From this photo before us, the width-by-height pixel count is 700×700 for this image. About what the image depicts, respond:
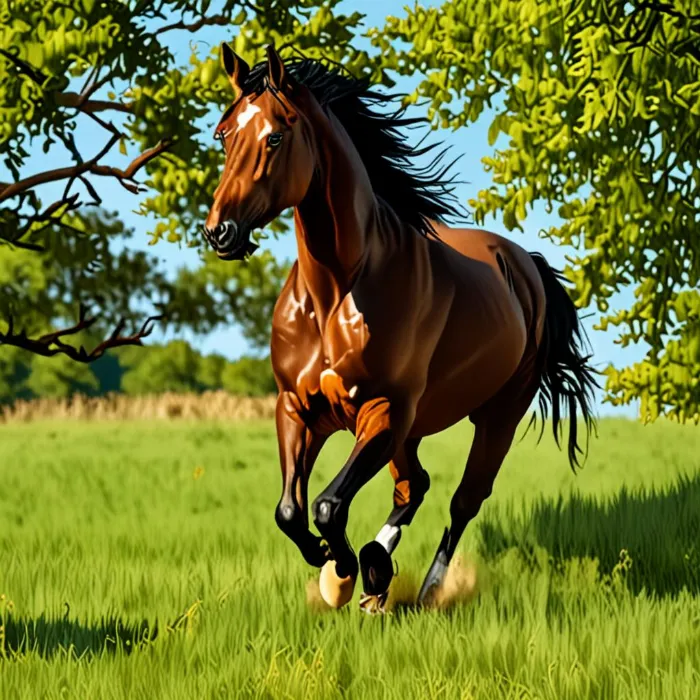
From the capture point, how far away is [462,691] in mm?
4633

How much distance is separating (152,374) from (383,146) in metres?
39.8

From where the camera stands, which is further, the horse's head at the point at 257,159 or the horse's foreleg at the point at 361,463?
the horse's foreleg at the point at 361,463

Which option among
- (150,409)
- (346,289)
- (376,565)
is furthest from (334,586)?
(150,409)

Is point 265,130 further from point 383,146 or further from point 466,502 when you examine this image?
point 466,502

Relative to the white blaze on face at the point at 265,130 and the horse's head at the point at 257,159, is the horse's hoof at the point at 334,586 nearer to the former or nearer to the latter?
the horse's head at the point at 257,159

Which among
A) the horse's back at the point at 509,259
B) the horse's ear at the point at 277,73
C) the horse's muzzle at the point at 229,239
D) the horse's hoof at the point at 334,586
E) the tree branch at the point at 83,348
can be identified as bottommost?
the horse's hoof at the point at 334,586

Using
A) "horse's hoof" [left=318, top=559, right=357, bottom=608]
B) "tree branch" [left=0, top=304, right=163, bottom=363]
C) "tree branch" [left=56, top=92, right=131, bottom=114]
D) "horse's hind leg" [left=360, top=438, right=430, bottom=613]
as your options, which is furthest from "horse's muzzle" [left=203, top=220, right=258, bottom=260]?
"tree branch" [left=56, top=92, right=131, bottom=114]

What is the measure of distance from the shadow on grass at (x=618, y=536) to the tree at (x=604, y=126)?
2367mm

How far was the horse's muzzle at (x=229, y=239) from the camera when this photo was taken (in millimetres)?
4609

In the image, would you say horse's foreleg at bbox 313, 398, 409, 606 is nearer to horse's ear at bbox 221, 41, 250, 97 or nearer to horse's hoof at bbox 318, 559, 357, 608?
horse's hoof at bbox 318, 559, 357, 608

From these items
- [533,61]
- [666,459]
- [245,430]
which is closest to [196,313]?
[245,430]

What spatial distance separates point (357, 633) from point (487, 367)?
1.85 meters

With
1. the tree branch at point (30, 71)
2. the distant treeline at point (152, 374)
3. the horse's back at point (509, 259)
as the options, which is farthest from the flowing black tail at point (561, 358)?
the distant treeline at point (152, 374)

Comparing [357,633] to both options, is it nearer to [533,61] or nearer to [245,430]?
[533,61]
